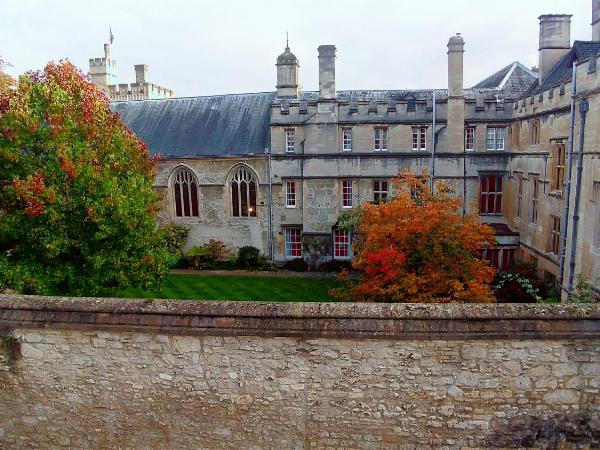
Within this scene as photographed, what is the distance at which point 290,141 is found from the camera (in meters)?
26.6

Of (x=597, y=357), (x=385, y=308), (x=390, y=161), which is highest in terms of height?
(x=390, y=161)

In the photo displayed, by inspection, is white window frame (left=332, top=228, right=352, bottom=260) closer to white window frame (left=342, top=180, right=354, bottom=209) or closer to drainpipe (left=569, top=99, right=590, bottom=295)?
white window frame (left=342, top=180, right=354, bottom=209)

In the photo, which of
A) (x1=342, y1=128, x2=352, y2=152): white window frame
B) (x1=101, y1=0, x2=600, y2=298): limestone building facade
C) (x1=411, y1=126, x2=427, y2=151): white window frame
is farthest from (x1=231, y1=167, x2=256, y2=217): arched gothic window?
(x1=411, y1=126, x2=427, y2=151): white window frame

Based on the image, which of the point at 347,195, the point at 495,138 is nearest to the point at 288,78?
the point at 347,195

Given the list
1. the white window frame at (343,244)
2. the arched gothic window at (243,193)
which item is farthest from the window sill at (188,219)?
the white window frame at (343,244)

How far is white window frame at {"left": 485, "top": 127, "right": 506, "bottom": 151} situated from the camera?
25.3 metres

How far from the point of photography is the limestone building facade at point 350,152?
73.0 ft

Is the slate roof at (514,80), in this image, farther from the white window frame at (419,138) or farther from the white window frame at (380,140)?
the white window frame at (380,140)

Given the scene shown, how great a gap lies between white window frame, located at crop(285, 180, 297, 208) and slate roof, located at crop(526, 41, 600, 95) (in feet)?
41.4

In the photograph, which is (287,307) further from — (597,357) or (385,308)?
(597,357)

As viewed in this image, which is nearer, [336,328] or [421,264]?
[336,328]

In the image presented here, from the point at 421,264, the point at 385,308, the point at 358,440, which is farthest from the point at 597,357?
the point at 421,264

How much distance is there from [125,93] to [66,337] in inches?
1537

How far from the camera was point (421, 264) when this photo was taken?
15797 mm
